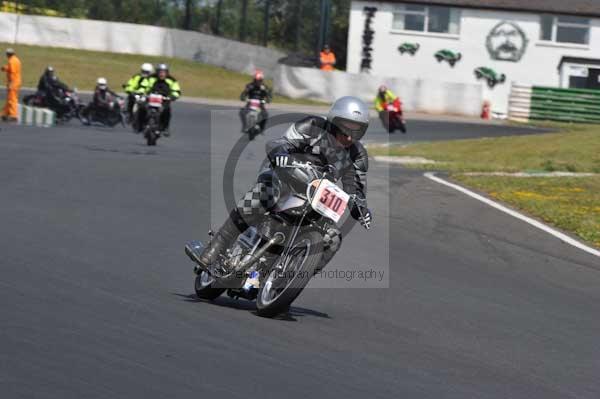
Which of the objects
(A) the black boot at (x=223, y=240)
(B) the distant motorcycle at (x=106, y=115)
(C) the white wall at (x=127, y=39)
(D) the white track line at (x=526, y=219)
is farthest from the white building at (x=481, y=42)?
(A) the black boot at (x=223, y=240)

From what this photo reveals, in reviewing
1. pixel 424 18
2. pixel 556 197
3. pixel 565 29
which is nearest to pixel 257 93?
pixel 556 197

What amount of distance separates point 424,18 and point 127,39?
45.0 feet

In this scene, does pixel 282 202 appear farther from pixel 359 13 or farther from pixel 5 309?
pixel 359 13

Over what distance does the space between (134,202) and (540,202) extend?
6.12m

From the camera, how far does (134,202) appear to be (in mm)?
13750

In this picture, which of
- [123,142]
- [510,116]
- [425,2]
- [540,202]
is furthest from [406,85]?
[540,202]

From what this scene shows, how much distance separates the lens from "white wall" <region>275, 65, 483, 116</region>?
154ft

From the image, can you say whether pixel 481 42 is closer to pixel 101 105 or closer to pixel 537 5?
pixel 537 5

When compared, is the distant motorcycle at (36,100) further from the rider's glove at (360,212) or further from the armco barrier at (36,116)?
the rider's glove at (360,212)

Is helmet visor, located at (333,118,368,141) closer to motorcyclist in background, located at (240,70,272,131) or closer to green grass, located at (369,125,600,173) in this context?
green grass, located at (369,125,600,173)

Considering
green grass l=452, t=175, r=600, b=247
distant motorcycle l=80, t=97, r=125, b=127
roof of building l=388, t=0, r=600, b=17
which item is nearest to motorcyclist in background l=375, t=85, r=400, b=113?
distant motorcycle l=80, t=97, r=125, b=127

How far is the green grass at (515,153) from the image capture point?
79.7ft

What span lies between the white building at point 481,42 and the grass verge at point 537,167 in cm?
2190

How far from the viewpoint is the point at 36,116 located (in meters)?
29.9
